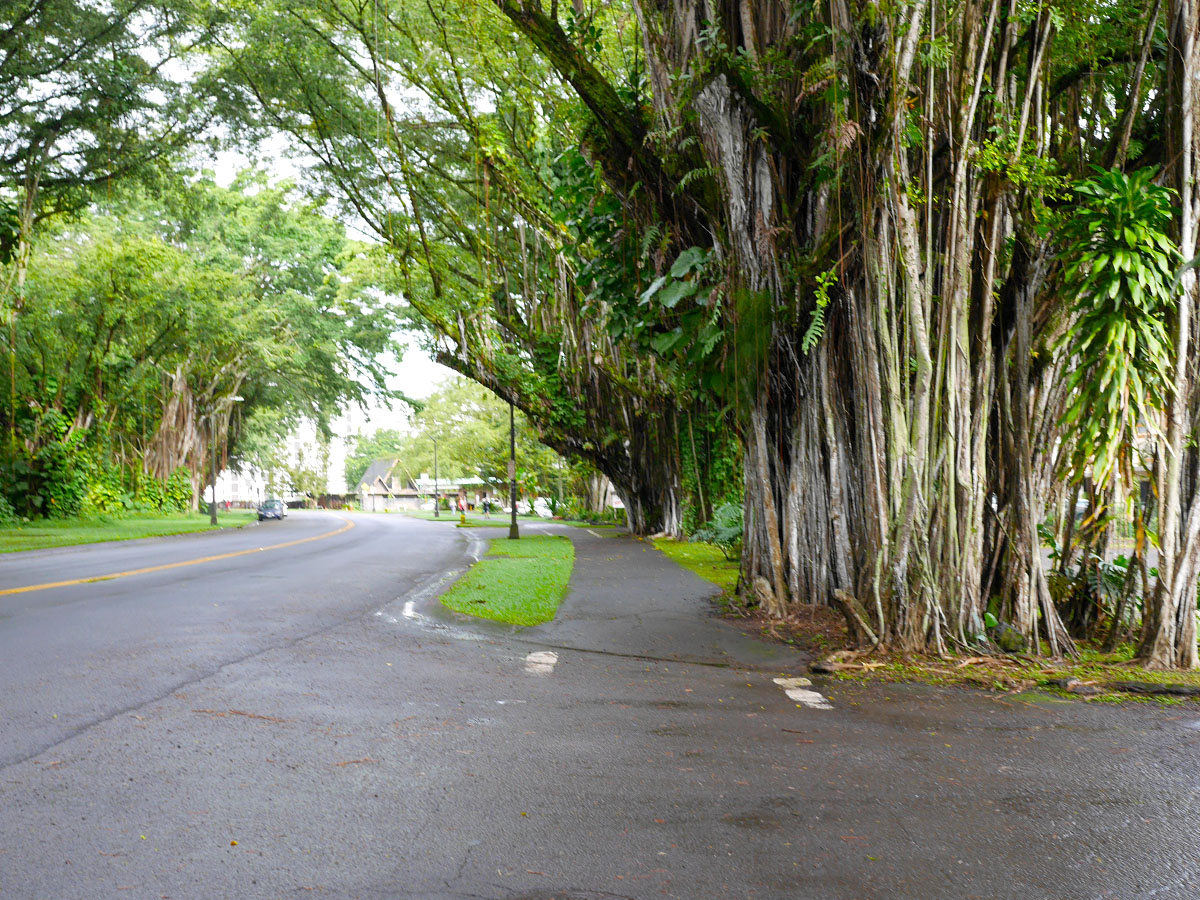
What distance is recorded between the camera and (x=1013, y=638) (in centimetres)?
711

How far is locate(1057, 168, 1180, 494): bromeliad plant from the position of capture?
6.37 meters

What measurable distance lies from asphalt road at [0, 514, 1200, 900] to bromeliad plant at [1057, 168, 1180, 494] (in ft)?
6.25

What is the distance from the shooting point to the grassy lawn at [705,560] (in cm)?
1328

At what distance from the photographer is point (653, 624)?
936cm

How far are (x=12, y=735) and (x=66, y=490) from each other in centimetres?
3173

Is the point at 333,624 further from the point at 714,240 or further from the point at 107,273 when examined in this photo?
the point at 107,273

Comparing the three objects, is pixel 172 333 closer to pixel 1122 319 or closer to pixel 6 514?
pixel 6 514

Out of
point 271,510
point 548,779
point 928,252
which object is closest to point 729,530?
point 928,252

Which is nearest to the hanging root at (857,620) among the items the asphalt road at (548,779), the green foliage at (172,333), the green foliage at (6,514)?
the asphalt road at (548,779)

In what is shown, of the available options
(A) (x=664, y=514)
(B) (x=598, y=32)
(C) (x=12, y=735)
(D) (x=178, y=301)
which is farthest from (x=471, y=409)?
(C) (x=12, y=735)

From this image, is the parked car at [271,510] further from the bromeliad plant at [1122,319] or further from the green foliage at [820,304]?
the bromeliad plant at [1122,319]

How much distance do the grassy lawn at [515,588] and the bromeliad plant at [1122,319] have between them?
17.8 feet

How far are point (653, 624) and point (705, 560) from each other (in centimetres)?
777

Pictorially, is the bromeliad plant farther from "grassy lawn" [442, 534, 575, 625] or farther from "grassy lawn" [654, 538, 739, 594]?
"grassy lawn" [442, 534, 575, 625]
